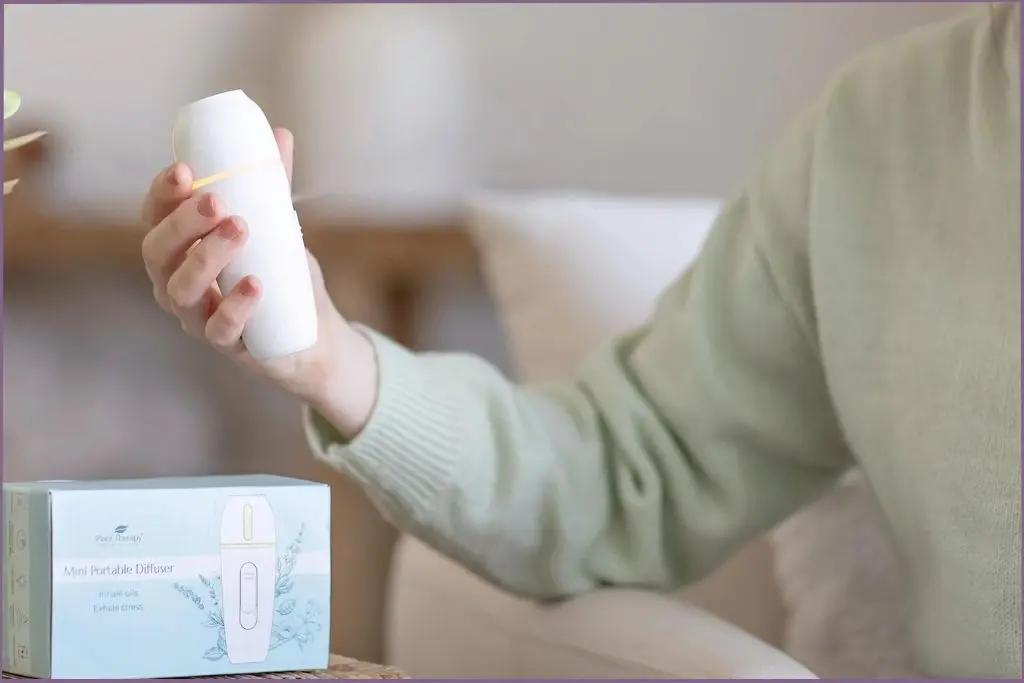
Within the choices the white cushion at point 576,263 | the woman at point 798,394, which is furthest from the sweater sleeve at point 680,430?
the white cushion at point 576,263

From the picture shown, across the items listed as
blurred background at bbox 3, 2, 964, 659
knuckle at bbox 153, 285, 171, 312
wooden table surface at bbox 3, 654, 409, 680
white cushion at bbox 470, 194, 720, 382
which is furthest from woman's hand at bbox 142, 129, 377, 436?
blurred background at bbox 3, 2, 964, 659

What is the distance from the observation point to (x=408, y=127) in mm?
1474

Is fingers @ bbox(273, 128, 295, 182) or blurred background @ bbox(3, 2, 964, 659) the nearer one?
fingers @ bbox(273, 128, 295, 182)

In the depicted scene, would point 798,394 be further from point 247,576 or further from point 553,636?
point 247,576

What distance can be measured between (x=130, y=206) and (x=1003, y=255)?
1067 mm

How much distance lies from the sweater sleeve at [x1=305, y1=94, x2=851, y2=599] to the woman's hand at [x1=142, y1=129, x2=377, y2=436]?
10 cm

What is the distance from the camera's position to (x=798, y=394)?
0.83 m

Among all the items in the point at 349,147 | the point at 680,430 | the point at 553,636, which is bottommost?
the point at 553,636

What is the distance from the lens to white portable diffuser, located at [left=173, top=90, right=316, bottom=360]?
0.49 meters

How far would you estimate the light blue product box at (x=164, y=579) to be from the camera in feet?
1.60

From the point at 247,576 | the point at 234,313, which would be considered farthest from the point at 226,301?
the point at 247,576

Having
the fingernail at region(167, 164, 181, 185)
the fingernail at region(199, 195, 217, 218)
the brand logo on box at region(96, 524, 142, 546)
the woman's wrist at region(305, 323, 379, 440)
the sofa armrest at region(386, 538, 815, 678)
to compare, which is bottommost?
the sofa armrest at region(386, 538, 815, 678)

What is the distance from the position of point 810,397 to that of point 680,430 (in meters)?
0.09

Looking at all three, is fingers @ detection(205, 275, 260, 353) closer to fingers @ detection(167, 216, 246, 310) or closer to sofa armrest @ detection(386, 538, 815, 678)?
fingers @ detection(167, 216, 246, 310)
